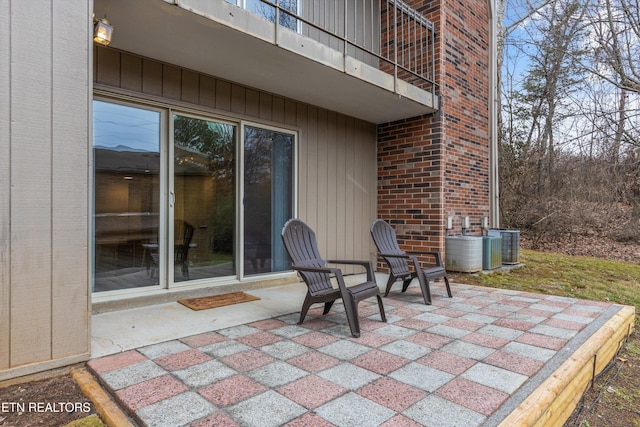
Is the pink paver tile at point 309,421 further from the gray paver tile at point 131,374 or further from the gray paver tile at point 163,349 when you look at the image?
the gray paver tile at point 163,349

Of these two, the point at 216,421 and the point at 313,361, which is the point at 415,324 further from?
the point at 216,421

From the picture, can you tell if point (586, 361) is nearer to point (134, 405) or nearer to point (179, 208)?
point (134, 405)

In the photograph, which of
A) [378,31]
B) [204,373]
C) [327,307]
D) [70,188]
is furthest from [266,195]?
[378,31]

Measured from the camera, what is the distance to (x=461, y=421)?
1.68 meters

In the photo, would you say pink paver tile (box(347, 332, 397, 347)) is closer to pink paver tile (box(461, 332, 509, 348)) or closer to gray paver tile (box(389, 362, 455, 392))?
gray paver tile (box(389, 362, 455, 392))

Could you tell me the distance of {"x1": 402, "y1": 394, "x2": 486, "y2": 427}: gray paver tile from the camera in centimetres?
167

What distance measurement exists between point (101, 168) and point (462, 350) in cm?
347

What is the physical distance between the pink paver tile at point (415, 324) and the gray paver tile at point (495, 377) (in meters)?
0.78

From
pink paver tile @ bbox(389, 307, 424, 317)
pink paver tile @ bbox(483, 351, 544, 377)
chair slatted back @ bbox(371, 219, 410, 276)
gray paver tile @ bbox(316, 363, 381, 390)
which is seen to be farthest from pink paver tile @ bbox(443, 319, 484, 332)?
gray paver tile @ bbox(316, 363, 381, 390)

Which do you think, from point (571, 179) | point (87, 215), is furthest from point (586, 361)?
point (571, 179)

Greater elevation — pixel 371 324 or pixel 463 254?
pixel 463 254

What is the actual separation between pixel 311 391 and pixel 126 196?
273cm

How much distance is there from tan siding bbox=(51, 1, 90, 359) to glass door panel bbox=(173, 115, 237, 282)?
1.59 metres

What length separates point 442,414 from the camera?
1.74 meters
